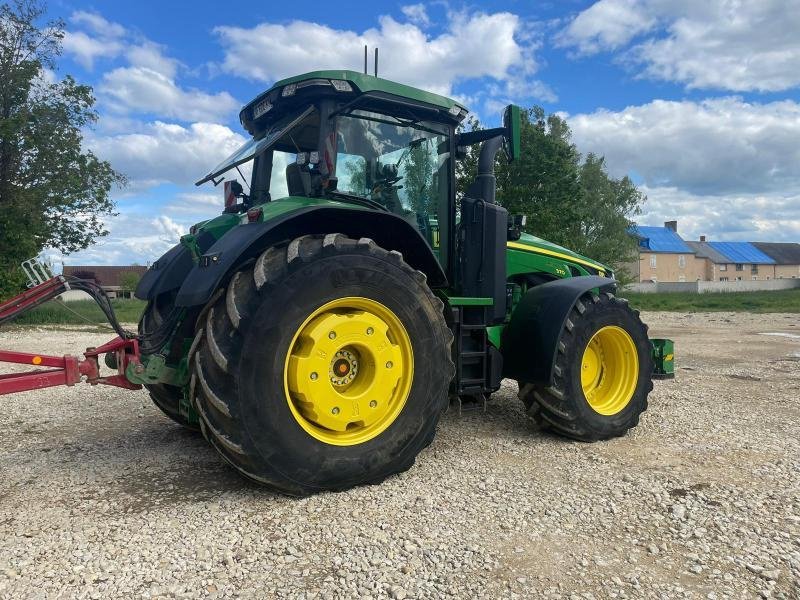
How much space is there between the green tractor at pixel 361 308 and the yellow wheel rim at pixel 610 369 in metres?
0.02

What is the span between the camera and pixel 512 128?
4801 mm

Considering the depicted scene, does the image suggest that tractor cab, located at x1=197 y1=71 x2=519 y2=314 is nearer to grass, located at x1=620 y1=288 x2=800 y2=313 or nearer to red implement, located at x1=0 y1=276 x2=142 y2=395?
red implement, located at x1=0 y1=276 x2=142 y2=395

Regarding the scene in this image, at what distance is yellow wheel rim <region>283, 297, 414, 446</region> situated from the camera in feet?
11.5

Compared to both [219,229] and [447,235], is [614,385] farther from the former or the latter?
[219,229]

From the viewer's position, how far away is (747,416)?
18.8 feet

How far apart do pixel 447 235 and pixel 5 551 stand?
11.7 ft

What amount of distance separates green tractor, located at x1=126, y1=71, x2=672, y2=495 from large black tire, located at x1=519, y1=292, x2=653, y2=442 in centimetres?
1

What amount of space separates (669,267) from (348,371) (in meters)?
69.6

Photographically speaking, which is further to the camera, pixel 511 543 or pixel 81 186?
pixel 81 186

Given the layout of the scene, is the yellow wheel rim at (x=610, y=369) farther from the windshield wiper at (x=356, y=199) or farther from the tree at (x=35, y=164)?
the tree at (x=35, y=164)

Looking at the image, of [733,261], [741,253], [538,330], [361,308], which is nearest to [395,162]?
[361,308]

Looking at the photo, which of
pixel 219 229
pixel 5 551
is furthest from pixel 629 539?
pixel 219 229

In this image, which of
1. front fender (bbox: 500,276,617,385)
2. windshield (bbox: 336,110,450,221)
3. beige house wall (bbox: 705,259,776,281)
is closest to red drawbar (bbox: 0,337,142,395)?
windshield (bbox: 336,110,450,221)

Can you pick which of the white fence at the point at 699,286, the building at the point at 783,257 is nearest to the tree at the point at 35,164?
the white fence at the point at 699,286
